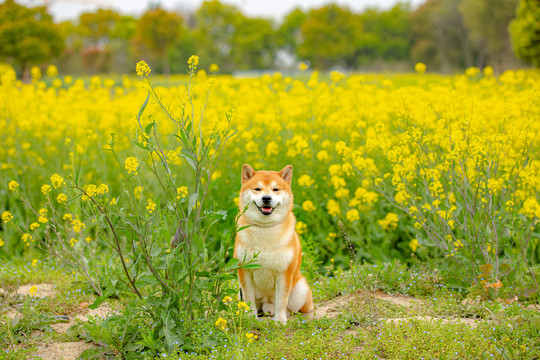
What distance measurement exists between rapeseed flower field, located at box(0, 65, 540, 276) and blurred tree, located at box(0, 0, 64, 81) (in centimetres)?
2784

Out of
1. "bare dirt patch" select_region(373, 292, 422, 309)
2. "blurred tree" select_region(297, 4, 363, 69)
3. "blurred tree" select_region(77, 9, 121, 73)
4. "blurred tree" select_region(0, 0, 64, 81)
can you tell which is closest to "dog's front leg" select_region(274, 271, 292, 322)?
"bare dirt patch" select_region(373, 292, 422, 309)

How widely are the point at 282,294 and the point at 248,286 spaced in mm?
271

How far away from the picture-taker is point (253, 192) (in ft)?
13.2

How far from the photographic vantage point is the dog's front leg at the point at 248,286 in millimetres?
4100

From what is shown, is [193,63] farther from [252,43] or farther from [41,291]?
[252,43]

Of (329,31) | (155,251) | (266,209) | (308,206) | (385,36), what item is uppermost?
(385,36)

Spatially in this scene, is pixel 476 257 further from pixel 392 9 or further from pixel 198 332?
pixel 392 9

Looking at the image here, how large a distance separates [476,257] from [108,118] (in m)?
5.71

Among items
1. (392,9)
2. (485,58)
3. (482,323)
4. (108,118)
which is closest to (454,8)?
→ (485,58)

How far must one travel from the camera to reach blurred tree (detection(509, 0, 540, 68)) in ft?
64.1

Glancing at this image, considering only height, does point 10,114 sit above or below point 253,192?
above

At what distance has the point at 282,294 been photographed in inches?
161

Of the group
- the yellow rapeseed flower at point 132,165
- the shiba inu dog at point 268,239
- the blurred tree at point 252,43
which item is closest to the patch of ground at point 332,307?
the shiba inu dog at point 268,239

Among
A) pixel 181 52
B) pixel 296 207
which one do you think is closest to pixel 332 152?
pixel 296 207
